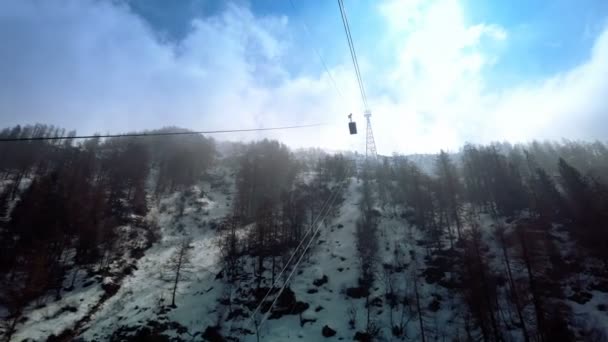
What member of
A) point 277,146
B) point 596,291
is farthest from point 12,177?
point 596,291

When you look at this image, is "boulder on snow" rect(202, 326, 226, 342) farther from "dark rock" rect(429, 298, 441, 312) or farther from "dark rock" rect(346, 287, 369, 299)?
"dark rock" rect(429, 298, 441, 312)

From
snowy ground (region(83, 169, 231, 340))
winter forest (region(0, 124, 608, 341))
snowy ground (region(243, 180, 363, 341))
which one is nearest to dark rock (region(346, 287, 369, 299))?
winter forest (region(0, 124, 608, 341))

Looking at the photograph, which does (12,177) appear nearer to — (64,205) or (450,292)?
(64,205)

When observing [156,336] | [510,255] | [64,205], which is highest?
[64,205]

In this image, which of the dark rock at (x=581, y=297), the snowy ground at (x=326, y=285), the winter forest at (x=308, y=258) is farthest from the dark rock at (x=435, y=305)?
the dark rock at (x=581, y=297)

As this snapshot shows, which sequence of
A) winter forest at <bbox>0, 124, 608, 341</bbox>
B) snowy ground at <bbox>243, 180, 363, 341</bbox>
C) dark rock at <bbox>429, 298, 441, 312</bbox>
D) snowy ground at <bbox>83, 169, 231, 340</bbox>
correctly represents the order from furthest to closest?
1. dark rock at <bbox>429, 298, 441, 312</bbox>
2. snowy ground at <bbox>83, 169, 231, 340</bbox>
3. snowy ground at <bbox>243, 180, 363, 341</bbox>
4. winter forest at <bbox>0, 124, 608, 341</bbox>

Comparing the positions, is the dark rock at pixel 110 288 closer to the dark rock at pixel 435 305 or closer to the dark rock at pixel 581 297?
the dark rock at pixel 435 305

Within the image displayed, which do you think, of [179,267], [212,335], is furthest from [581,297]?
[179,267]

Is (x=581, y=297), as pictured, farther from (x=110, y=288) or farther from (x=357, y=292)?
(x=110, y=288)
